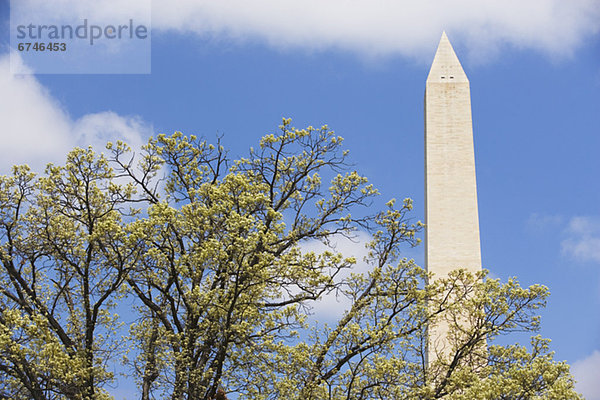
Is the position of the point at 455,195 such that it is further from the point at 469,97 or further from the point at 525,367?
the point at 525,367

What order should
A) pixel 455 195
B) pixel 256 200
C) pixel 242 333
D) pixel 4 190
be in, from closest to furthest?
pixel 242 333
pixel 256 200
pixel 4 190
pixel 455 195

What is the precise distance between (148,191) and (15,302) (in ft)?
15.3

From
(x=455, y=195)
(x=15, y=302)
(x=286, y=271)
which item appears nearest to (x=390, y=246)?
(x=286, y=271)

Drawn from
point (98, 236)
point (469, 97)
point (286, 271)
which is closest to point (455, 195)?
point (469, 97)

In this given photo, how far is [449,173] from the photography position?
→ 3434 cm

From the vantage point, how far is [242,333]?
56.4 ft

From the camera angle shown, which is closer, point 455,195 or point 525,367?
point 525,367

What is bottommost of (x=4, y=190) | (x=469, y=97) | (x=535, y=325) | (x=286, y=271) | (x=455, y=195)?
(x=535, y=325)

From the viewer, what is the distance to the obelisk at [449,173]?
32.8m

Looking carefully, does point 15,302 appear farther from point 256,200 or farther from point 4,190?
point 256,200


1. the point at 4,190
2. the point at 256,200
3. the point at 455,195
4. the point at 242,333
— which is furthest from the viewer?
the point at 455,195

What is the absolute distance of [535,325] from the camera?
19750 mm

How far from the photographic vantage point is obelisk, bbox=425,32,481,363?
3281 cm

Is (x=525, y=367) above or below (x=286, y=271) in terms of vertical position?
below
